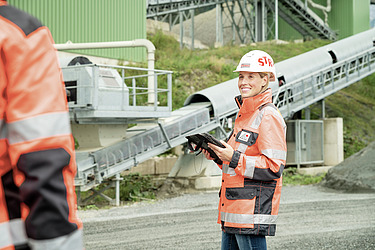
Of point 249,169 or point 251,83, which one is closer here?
point 249,169

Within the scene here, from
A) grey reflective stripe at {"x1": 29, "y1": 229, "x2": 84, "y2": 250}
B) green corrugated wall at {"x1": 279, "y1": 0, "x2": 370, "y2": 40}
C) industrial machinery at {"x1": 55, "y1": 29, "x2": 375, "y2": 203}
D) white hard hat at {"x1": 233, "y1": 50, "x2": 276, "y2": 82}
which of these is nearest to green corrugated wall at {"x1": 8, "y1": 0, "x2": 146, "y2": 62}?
industrial machinery at {"x1": 55, "y1": 29, "x2": 375, "y2": 203}

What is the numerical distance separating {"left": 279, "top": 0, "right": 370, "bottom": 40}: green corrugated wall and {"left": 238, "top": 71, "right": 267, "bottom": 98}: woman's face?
3055 cm

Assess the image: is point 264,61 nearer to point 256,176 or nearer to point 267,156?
point 267,156

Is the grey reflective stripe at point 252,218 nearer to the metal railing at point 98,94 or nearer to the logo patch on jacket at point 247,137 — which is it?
the logo patch on jacket at point 247,137

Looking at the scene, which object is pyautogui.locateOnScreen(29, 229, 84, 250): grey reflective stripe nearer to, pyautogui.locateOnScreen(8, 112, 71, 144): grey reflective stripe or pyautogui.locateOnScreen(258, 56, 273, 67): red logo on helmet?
pyautogui.locateOnScreen(8, 112, 71, 144): grey reflective stripe

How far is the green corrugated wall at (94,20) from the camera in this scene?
1653 centimetres

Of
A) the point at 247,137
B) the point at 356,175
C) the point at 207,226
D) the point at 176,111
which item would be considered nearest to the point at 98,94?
the point at 176,111

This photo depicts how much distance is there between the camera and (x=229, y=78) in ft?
67.2

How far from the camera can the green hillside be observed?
1989 centimetres

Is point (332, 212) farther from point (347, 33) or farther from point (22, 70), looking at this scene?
point (347, 33)

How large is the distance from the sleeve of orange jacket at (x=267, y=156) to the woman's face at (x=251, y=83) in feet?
0.76

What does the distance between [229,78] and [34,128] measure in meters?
19.4

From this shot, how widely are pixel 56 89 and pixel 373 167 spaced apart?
13.8 meters

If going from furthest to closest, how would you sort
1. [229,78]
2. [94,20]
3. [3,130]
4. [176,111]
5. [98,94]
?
[229,78]
[94,20]
[176,111]
[98,94]
[3,130]
